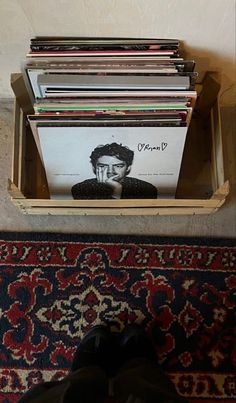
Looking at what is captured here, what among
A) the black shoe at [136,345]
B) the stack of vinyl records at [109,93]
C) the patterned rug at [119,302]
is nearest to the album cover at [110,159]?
the stack of vinyl records at [109,93]

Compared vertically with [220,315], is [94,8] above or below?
above

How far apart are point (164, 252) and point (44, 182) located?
35 cm

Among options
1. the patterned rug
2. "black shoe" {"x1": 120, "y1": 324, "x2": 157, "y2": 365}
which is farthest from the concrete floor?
"black shoe" {"x1": 120, "y1": 324, "x2": 157, "y2": 365}

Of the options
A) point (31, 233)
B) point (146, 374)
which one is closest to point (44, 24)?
point (31, 233)

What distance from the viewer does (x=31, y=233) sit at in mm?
1163

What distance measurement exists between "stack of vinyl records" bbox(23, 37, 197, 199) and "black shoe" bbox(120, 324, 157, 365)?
42 cm

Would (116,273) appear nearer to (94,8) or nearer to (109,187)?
(109,187)

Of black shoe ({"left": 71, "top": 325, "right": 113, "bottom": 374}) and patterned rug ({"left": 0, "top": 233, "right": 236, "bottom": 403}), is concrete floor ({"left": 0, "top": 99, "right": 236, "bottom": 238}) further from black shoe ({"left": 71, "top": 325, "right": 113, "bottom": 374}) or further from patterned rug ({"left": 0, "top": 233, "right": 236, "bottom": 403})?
black shoe ({"left": 71, "top": 325, "right": 113, "bottom": 374})

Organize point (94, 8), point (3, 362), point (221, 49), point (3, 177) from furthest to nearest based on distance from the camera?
point (3, 177) < point (3, 362) < point (221, 49) < point (94, 8)

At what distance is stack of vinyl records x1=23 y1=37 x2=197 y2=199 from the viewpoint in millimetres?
879

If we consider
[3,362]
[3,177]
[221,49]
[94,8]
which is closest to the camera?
[94,8]

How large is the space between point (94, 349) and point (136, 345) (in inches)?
3.8

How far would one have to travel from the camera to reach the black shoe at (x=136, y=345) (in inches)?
41.4

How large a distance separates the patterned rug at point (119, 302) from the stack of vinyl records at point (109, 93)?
0.30 metres
